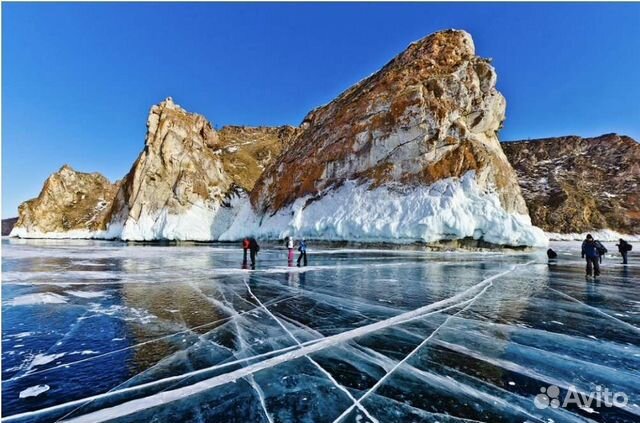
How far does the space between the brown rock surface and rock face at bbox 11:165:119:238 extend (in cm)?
8587

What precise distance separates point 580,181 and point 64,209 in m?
164

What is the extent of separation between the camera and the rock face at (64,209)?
104 meters

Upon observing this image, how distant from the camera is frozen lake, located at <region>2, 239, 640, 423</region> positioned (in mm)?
3025

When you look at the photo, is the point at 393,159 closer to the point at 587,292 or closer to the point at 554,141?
the point at 587,292

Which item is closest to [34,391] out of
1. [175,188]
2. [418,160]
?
[418,160]

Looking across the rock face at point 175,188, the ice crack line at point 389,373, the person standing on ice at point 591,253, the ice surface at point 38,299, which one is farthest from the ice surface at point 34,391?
the rock face at point 175,188

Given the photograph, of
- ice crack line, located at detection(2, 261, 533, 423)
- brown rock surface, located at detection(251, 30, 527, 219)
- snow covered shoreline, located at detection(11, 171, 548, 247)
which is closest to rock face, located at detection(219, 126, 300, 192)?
brown rock surface, located at detection(251, 30, 527, 219)

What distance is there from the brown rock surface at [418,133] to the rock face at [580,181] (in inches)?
1785

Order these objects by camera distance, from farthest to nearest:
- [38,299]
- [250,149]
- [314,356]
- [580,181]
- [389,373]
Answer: [250,149] < [580,181] < [38,299] < [314,356] < [389,373]

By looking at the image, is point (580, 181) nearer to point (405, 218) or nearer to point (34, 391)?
point (405, 218)

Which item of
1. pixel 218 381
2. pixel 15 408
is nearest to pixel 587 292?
pixel 218 381

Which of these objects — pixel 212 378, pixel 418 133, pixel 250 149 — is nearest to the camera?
pixel 212 378

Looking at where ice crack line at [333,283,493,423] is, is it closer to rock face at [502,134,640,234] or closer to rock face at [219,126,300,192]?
rock face at [219,126,300,192]

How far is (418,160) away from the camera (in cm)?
3569
